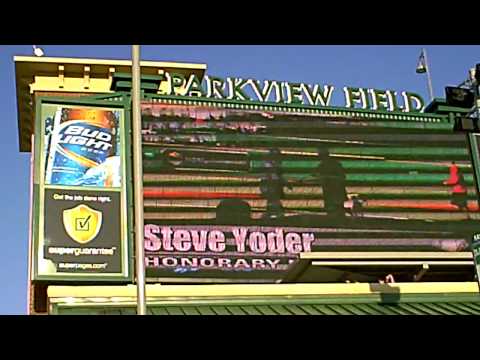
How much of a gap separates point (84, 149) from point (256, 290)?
184 inches

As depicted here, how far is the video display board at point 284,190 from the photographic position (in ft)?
56.0

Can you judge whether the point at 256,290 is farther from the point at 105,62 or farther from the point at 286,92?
the point at 105,62

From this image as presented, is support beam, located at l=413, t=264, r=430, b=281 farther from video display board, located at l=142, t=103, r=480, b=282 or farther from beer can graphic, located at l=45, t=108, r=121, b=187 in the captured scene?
beer can graphic, located at l=45, t=108, r=121, b=187

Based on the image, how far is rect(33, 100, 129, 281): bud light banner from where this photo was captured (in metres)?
16.3

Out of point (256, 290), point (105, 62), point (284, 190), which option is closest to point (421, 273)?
point (284, 190)

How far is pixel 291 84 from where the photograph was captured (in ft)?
65.5

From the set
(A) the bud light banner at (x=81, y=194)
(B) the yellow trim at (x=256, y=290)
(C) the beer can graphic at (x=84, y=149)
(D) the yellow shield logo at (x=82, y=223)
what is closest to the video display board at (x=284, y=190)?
(B) the yellow trim at (x=256, y=290)

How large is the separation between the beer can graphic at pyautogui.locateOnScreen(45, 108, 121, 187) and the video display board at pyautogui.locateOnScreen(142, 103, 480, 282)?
0.75 m

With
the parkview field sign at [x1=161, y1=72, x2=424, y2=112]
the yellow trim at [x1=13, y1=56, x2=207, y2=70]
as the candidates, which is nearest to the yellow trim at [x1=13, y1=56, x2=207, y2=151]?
the yellow trim at [x1=13, y1=56, x2=207, y2=70]

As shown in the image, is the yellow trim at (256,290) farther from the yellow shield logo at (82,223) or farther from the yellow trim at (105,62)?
the yellow trim at (105,62)

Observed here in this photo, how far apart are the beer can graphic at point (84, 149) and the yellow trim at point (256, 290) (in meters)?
2.32
